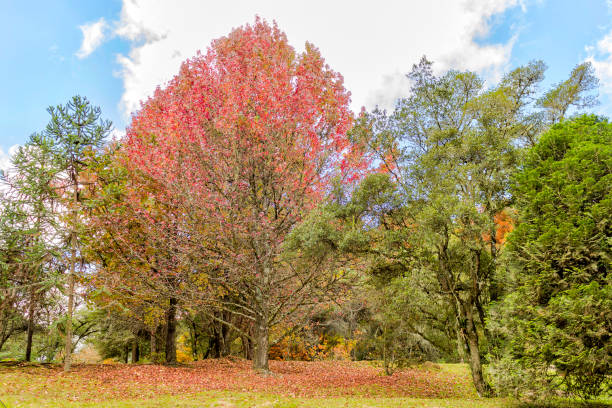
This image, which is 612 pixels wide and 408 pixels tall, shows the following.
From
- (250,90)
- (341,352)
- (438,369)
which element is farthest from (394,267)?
(341,352)

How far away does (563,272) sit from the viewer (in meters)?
8.70

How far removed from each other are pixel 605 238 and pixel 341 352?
72.3ft

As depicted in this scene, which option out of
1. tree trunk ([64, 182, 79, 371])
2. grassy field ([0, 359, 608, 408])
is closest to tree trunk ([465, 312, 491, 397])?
grassy field ([0, 359, 608, 408])

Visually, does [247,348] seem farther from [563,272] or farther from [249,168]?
[563,272]

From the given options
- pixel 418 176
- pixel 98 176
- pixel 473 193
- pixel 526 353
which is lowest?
pixel 526 353

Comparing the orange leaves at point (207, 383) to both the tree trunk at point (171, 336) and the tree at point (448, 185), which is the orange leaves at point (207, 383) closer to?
the tree trunk at point (171, 336)

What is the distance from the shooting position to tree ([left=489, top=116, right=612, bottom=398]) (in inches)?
312

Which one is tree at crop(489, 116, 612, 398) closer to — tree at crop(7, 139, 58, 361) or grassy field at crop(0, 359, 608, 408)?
grassy field at crop(0, 359, 608, 408)

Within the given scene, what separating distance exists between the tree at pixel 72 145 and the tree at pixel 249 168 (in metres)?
2.23

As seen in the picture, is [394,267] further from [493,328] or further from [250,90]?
[250,90]

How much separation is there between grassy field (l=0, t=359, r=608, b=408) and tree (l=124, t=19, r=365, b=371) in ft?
8.99

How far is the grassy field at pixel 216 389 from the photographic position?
9.62m

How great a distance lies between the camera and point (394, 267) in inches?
523


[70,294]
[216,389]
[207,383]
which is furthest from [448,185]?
[70,294]
